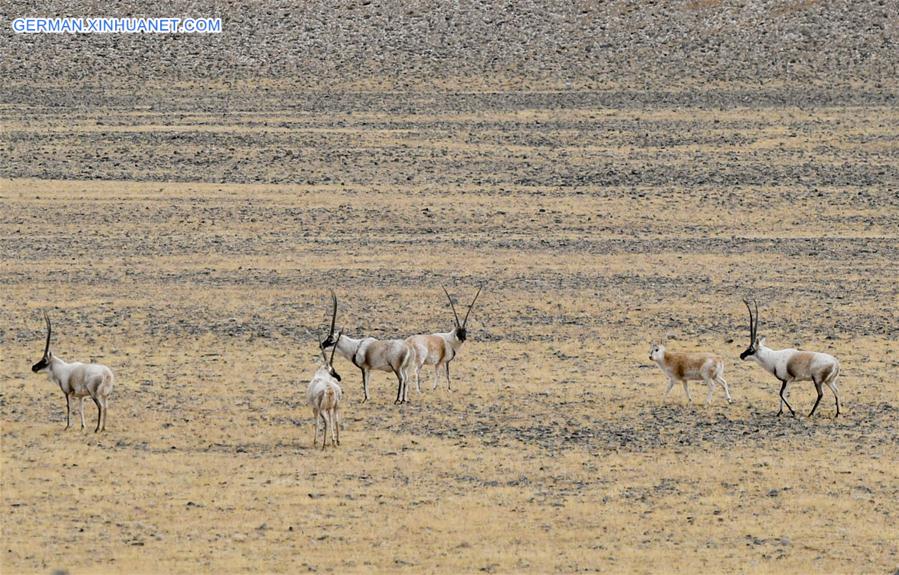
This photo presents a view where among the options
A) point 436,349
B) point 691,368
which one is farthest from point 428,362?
point 691,368

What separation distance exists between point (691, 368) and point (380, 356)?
309 centimetres

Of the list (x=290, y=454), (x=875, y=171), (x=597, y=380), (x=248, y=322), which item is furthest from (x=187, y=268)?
(x=875, y=171)

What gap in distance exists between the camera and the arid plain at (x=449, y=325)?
1180 centimetres

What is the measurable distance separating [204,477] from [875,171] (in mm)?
23365

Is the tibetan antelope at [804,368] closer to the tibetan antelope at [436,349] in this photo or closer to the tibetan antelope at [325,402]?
the tibetan antelope at [436,349]

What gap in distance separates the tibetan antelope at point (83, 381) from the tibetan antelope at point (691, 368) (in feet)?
18.1

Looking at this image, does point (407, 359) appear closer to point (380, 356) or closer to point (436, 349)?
point (380, 356)

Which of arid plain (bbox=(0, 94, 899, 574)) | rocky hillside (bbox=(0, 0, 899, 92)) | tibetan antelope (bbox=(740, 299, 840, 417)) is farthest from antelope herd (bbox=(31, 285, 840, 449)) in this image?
rocky hillside (bbox=(0, 0, 899, 92))

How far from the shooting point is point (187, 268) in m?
24.6

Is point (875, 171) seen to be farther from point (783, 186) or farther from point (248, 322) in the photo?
point (248, 322)

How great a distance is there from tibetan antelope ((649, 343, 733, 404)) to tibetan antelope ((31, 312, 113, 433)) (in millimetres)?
5511

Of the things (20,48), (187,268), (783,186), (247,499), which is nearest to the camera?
(247,499)

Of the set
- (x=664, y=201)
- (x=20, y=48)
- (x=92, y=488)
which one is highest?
(x=20, y=48)

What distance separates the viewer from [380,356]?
15742 millimetres
